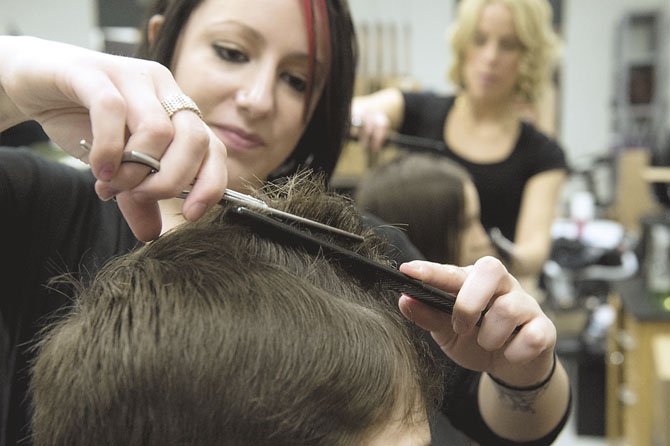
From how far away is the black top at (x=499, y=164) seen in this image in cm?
215

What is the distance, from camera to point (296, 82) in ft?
3.61

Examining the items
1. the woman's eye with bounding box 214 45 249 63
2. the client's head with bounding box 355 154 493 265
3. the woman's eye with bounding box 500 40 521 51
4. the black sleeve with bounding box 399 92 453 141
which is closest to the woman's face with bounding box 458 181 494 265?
the client's head with bounding box 355 154 493 265

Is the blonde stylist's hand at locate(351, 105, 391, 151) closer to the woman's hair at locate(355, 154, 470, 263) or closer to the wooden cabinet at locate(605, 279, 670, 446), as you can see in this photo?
the woman's hair at locate(355, 154, 470, 263)

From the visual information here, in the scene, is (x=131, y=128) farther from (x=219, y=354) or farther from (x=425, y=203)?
(x=425, y=203)

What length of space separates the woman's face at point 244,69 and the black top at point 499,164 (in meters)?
1.13

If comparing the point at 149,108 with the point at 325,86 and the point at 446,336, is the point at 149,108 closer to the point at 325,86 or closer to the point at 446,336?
the point at 446,336

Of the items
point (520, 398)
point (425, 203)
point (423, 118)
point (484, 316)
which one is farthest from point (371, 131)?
point (484, 316)

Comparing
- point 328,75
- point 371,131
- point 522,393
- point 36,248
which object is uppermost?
point 328,75

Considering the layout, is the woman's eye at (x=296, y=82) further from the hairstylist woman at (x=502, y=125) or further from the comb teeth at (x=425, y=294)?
the hairstylist woman at (x=502, y=125)

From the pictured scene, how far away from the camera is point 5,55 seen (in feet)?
2.45

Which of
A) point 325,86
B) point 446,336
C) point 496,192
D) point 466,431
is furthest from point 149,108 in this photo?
point 496,192

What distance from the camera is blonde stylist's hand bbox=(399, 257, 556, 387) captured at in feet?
2.36

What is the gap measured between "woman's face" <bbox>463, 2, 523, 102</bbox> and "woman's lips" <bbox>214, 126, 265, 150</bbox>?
128 centimetres

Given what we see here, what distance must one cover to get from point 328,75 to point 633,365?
2421 mm
